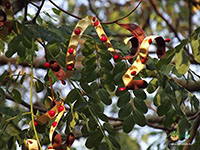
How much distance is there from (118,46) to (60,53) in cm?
20

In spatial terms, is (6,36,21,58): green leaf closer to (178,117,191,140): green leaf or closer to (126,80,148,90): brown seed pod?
(126,80,148,90): brown seed pod

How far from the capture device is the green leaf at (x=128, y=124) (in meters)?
1.51

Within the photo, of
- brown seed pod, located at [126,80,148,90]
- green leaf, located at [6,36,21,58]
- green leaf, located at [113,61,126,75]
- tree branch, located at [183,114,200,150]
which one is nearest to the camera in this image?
brown seed pod, located at [126,80,148,90]

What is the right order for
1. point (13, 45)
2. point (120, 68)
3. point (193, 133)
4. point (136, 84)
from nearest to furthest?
1. point (136, 84)
2. point (13, 45)
3. point (120, 68)
4. point (193, 133)

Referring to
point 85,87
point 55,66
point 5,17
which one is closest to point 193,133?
point 85,87

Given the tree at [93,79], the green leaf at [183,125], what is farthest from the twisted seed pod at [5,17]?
the green leaf at [183,125]

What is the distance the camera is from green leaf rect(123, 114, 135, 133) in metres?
1.51

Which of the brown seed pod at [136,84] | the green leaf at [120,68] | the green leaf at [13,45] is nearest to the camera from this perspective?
the brown seed pod at [136,84]

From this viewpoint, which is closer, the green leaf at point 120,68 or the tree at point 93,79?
the tree at point 93,79

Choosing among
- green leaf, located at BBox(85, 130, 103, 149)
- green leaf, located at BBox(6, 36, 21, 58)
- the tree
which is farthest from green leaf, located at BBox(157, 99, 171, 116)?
green leaf, located at BBox(6, 36, 21, 58)

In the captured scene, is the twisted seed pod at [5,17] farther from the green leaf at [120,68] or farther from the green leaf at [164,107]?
the green leaf at [164,107]

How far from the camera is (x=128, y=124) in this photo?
4.99ft

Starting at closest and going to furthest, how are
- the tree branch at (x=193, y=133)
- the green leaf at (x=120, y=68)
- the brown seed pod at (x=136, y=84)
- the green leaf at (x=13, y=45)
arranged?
the brown seed pod at (x=136, y=84), the green leaf at (x=13, y=45), the green leaf at (x=120, y=68), the tree branch at (x=193, y=133)

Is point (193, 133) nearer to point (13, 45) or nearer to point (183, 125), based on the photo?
point (183, 125)
